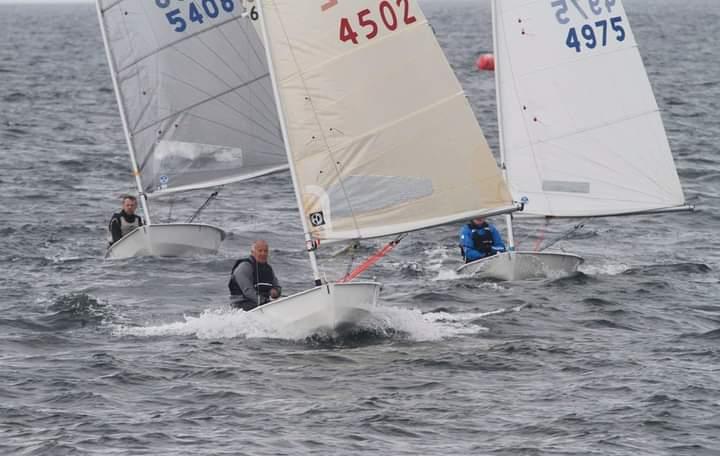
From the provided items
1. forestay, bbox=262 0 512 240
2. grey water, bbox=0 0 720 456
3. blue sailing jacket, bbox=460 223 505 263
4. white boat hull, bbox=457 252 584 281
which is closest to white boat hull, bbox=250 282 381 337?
grey water, bbox=0 0 720 456

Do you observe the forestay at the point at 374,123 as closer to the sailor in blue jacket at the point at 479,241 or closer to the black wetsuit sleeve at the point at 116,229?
the sailor in blue jacket at the point at 479,241

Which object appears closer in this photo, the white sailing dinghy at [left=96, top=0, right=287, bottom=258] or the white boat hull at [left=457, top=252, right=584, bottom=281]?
the white boat hull at [left=457, top=252, right=584, bottom=281]

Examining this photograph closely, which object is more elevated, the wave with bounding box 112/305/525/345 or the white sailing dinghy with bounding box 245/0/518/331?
the white sailing dinghy with bounding box 245/0/518/331

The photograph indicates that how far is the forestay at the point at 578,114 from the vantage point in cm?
2408

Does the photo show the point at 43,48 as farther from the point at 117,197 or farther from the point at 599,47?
the point at 599,47

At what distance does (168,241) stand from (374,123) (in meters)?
7.65

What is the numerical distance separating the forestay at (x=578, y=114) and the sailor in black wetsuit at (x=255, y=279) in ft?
19.7

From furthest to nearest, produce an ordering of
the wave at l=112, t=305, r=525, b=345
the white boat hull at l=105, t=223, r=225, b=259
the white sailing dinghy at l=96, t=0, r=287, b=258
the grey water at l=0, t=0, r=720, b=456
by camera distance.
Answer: the white sailing dinghy at l=96, t=0, r=287, b=258 < the white boat hull at l=105, t=223, r=225, b=259 < the wave at l=112, t=305, r=525, b=345 < the grey water at l=0, t=0, r=720, b=456

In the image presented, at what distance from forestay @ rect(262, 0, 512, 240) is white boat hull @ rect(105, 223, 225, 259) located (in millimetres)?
7291

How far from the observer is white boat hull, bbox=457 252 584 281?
23047 millimetres

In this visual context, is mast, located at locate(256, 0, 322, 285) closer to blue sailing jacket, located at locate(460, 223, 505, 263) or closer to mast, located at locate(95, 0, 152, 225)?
blue sailing jacket, located at locate(460, 223, 505, 263)

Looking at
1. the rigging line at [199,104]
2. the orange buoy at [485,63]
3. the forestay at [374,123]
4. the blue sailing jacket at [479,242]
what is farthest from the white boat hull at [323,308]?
the orange buoy at [485,63]

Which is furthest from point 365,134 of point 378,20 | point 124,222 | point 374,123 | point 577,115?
point 124,222

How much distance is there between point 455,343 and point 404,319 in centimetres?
90
